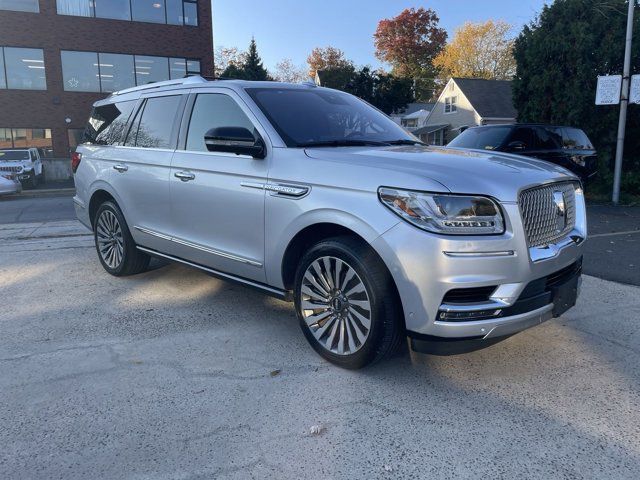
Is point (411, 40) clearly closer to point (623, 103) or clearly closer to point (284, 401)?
point (623, 103)

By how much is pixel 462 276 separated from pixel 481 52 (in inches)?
2297

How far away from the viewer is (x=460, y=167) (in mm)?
3070

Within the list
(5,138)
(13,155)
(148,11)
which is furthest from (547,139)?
(5,138)

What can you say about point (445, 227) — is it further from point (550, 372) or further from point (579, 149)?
point (579, 149)

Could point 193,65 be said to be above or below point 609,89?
above

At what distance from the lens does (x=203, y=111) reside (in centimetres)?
434

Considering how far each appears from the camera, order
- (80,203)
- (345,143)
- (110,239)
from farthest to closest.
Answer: (80,203) → (110,239) → (345,143)

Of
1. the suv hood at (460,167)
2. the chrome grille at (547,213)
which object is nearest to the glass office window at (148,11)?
the suv hood at (460,167)

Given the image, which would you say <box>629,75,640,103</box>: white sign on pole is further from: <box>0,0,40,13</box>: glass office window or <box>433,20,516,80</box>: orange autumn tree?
<box>433,20,516,80</box>: orange autumn tree

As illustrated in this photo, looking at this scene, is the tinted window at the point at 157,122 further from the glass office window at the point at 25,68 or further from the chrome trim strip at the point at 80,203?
the glass office window at the point at 25,68

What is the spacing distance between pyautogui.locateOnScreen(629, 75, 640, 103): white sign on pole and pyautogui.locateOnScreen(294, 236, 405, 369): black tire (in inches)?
Answer: 441

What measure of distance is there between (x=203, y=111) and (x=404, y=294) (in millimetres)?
2463

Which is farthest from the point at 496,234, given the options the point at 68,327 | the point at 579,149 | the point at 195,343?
the point at 579,149

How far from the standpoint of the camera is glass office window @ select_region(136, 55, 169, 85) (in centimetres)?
2750
